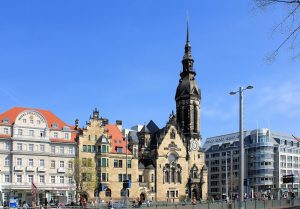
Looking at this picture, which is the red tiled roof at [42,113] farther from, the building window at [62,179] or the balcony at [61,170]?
the building window at [62,179]

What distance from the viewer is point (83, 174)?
83625mm

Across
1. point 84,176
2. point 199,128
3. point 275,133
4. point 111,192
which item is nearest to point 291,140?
point 275,133

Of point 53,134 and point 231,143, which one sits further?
point 231,143

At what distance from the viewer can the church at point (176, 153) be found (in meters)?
104

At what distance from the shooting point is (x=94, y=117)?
306 ft

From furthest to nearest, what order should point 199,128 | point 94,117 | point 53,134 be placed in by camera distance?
point 199,128, point 94,117, point 53,134

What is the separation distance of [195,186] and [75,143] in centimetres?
3311

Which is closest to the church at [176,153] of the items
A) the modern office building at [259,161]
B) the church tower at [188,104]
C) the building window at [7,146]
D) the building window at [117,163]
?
the church tower at [188,104]

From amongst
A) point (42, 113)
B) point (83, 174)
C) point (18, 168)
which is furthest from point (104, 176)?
point (18, 168)

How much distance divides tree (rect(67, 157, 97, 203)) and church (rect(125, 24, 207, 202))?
54.1ft

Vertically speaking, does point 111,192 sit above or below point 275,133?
below

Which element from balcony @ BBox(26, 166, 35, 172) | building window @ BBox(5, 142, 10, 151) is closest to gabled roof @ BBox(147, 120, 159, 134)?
balcony @ BBox(26, 166, 35, 172)

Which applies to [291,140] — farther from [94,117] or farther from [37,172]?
[37,172]

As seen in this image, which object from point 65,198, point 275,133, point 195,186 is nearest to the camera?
point 65,198
